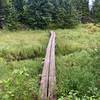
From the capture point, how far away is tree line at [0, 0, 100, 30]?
3772 centimetres

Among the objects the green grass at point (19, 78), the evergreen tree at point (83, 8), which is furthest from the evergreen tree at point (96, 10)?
the green grass at point (19, 78)

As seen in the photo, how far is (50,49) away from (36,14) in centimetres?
2352

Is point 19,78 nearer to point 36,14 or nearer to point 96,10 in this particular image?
point 36,14

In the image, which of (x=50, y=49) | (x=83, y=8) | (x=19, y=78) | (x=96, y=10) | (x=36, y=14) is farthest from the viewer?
(x=83, y=8)

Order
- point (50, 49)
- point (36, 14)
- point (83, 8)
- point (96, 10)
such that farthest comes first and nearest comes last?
point (83, 8), point (96, 10), point (36, 14), point (50, 49)

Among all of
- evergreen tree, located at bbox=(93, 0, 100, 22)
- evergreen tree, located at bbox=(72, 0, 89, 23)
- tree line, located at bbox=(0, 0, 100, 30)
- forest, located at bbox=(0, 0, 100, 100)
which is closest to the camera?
forest, located at bbox=(0, 0, 100, 100)

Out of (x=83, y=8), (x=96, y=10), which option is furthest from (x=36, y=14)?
(x=96, y=10)

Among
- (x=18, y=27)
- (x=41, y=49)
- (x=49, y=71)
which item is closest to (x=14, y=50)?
(x=41, y=49)

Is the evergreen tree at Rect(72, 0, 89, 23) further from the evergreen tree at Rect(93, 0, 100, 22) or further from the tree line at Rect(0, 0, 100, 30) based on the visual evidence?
the tree line at Rect(0, 0, 100, 30)

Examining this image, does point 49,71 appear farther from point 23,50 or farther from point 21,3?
point 21,3

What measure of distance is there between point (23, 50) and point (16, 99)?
11.2 meters

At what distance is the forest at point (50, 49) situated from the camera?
23.6 feet

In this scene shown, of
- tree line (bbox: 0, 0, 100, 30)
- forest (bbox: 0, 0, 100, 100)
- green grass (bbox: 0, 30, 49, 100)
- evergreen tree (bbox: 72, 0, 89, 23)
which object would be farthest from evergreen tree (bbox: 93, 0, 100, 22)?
green grass (bbox: 0, 30, 49, 100)

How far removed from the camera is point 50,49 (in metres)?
15.0
